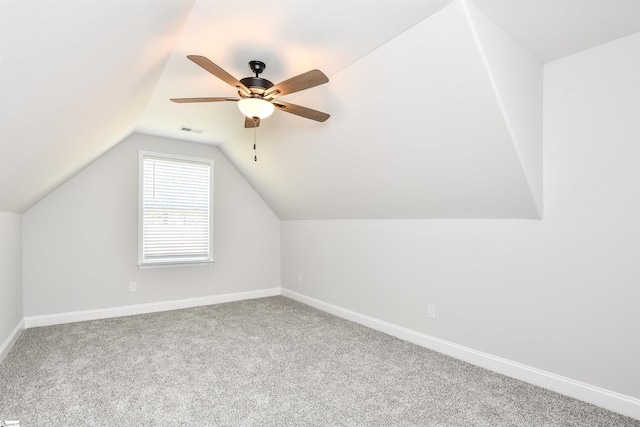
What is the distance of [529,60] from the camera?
2.38 meters

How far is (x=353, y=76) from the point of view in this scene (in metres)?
2.64

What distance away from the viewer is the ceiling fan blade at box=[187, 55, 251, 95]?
1.97m

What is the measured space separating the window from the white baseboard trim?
4.36ft

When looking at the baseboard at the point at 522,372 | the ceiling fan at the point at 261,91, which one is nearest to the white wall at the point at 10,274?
the ceiling fan at the point at 261,91

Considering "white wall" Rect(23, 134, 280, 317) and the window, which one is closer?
"white wall" Rect(23, 134, 280, 317)

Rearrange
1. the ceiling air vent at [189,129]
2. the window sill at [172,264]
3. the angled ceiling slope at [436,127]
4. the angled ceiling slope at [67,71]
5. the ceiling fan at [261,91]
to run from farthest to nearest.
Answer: the window sill at [172,264] → the ceiling air vent at [189,129] → the ceiling fan at [261,91] → the angled ceiling slope at [436,127] → the angled ceiling slope at [67,71]

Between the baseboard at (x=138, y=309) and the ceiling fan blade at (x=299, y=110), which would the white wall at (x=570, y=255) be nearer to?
the ceiling fan blade at (x=299, y=110)

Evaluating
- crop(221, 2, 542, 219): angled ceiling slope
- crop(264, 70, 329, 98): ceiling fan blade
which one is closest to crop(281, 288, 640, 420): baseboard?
crop(221, 2, 542, 219): angled ceiling slope

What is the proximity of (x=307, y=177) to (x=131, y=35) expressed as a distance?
8.40 ft

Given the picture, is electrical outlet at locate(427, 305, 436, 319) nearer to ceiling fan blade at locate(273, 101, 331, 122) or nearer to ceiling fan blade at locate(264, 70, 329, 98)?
ceiling fan blade at locate(273, 101, 331, 122)

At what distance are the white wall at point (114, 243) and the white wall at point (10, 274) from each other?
0.26 metres

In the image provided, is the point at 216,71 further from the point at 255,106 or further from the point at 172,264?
the point at 172,264

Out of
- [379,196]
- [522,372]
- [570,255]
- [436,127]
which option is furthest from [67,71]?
[522,372]

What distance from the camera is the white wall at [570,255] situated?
7.11ft
